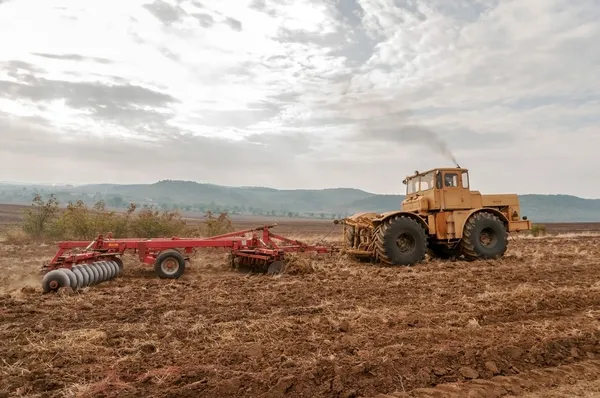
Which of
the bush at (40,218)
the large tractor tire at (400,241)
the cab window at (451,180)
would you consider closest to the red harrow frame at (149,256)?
the large tractor tire at (400,241)

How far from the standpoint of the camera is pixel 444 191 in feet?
38.2

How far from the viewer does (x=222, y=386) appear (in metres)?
3.57

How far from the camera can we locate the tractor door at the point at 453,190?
11656mm

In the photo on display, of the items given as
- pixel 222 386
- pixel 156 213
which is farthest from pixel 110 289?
pixel 156 213

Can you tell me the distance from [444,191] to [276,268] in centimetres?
511

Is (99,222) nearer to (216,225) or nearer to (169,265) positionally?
(216,225)

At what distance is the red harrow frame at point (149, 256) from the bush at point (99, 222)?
9.23m

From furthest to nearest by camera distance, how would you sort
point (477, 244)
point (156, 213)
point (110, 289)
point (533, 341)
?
point (156, 213) → point (477, 244) → point (110, 289) → point (533, 341)

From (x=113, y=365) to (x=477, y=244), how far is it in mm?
9761

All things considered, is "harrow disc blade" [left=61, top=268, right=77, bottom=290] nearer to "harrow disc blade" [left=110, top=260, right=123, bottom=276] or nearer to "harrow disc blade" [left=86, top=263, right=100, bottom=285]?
"harrow disc blade" [left=86, top=263, right=100, bottom=285]

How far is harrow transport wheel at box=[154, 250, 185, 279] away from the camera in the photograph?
9086 millimetres

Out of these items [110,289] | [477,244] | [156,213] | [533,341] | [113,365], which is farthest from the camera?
[156,213]

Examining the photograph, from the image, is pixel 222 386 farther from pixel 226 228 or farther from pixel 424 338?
pixel 226 228

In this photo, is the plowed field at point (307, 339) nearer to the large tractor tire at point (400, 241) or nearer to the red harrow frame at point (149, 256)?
the red harrow frame at point (149, 256)
